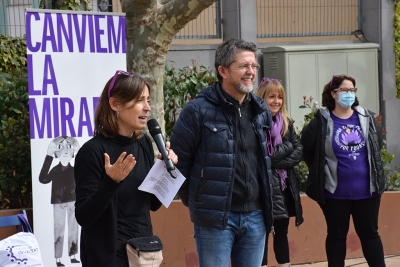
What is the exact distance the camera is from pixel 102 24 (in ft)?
20.8

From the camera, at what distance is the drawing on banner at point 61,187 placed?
20.1 ft

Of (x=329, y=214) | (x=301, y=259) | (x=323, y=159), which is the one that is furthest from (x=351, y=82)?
(x=301, y=259)

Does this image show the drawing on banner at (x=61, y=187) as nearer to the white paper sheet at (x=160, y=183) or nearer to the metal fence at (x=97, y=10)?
the white paper sheet at (x=160, y=183)

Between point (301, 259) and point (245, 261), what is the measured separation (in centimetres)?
325

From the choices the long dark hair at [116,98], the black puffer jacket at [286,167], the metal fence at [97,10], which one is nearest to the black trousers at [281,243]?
the black puffer jacket at [286,167]

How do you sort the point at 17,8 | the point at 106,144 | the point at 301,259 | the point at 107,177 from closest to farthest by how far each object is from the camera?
the point at 107,177, the point at 106,144, the point at 301,259, the point at 17,8

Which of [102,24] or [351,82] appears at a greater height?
[102,24]

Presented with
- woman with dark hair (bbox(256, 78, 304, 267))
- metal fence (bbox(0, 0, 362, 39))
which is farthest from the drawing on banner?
metal fence (bbox(0, 0, 362, 39))

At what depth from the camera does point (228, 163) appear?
4359 millimetres

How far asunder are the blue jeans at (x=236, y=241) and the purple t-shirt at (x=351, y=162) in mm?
1836

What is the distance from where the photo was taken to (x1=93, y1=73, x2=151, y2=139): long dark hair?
Answer: 11.9 feet

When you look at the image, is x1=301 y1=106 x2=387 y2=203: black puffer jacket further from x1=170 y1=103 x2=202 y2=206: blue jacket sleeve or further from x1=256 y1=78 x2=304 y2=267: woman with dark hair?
x1=170 y1=103 x2=202 y2=206: blue jacket sleeve

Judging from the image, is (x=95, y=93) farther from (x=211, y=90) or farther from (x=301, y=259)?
(x=301, y=259)

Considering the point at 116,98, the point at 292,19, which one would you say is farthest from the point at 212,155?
the point at 292,19
